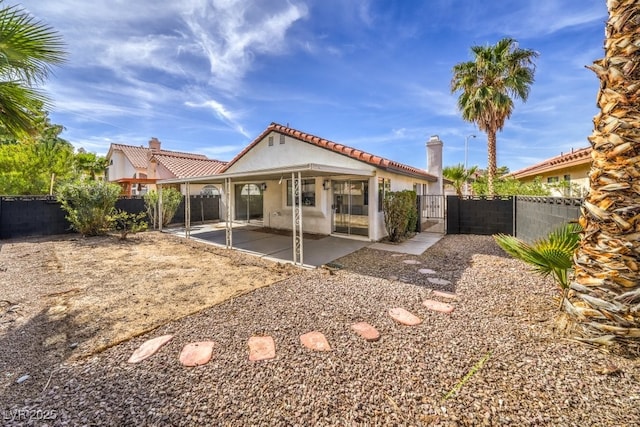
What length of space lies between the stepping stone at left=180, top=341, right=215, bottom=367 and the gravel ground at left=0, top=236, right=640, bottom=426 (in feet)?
0.30

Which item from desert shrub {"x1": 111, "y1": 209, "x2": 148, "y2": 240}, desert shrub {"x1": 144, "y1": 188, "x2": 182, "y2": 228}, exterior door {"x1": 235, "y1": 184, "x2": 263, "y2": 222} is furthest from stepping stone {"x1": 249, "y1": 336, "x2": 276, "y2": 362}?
desert shrub {"x1": 144, "y1": 188, "x2": 182, "y2": 228}

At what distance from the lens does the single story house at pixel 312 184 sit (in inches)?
396

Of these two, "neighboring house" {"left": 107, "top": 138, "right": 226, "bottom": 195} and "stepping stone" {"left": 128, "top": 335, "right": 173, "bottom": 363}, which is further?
"neighboring house" {"left": 107, "top": 138, "right": 226, "bottom": 195}

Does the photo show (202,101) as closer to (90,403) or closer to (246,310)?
(246,310)

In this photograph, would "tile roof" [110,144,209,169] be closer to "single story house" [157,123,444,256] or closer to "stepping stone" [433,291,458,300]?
"single story house" [157,123,444,256]

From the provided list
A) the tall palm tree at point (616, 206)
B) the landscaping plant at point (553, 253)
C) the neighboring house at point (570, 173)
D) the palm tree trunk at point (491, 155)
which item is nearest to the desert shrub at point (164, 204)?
the landscaping plant at point (553, 253)

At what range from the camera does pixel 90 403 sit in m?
2.41

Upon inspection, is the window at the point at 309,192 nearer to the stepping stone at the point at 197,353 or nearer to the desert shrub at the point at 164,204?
the desert shrub at the point at 164,204

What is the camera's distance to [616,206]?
2930 millimetres

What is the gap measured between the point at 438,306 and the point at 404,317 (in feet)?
2.64

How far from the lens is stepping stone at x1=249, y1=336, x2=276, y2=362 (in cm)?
315

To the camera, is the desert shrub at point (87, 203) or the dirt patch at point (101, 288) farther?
the desert shrub at point (87, 203)

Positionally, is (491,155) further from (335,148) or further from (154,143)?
(154,143)

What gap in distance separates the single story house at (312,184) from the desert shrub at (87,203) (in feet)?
7.67
